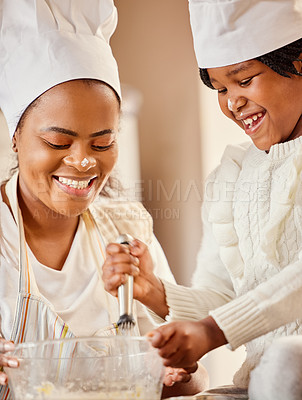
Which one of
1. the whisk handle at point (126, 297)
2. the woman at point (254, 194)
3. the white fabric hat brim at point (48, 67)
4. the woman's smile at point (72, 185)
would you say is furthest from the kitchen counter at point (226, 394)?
the white fabric hat brim at point (48, 67)

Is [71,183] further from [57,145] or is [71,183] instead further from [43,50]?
[43,50]

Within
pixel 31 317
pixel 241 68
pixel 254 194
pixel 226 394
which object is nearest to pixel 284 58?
pixel 241 68

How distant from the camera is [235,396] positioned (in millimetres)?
796

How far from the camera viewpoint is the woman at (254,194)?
755 mm

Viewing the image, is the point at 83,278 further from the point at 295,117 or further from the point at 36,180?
the point at 295,117

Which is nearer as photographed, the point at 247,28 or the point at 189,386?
the point at 247,28

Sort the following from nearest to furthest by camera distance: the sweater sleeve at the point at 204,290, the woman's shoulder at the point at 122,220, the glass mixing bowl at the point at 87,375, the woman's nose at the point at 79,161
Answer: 1. the glass mixing bowl at the point at 87,375
2. the sweater sleeve at the point at 204,290
3. the woman's nose at the point at 79,161
4. the woman's shoulder at the point at 122,220

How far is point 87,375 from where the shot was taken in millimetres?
673

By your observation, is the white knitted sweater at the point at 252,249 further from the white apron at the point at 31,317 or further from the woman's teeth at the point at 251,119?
the white apron at the point at 31,317

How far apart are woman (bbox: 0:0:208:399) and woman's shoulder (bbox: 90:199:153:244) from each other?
9cm

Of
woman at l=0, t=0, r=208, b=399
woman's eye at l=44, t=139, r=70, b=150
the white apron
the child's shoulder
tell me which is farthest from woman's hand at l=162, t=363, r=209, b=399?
woman's eye at l=44, t=139, r=70, b=150

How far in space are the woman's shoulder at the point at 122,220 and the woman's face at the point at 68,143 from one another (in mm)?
114

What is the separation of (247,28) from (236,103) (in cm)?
10

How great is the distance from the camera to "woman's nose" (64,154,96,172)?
1.03 m
